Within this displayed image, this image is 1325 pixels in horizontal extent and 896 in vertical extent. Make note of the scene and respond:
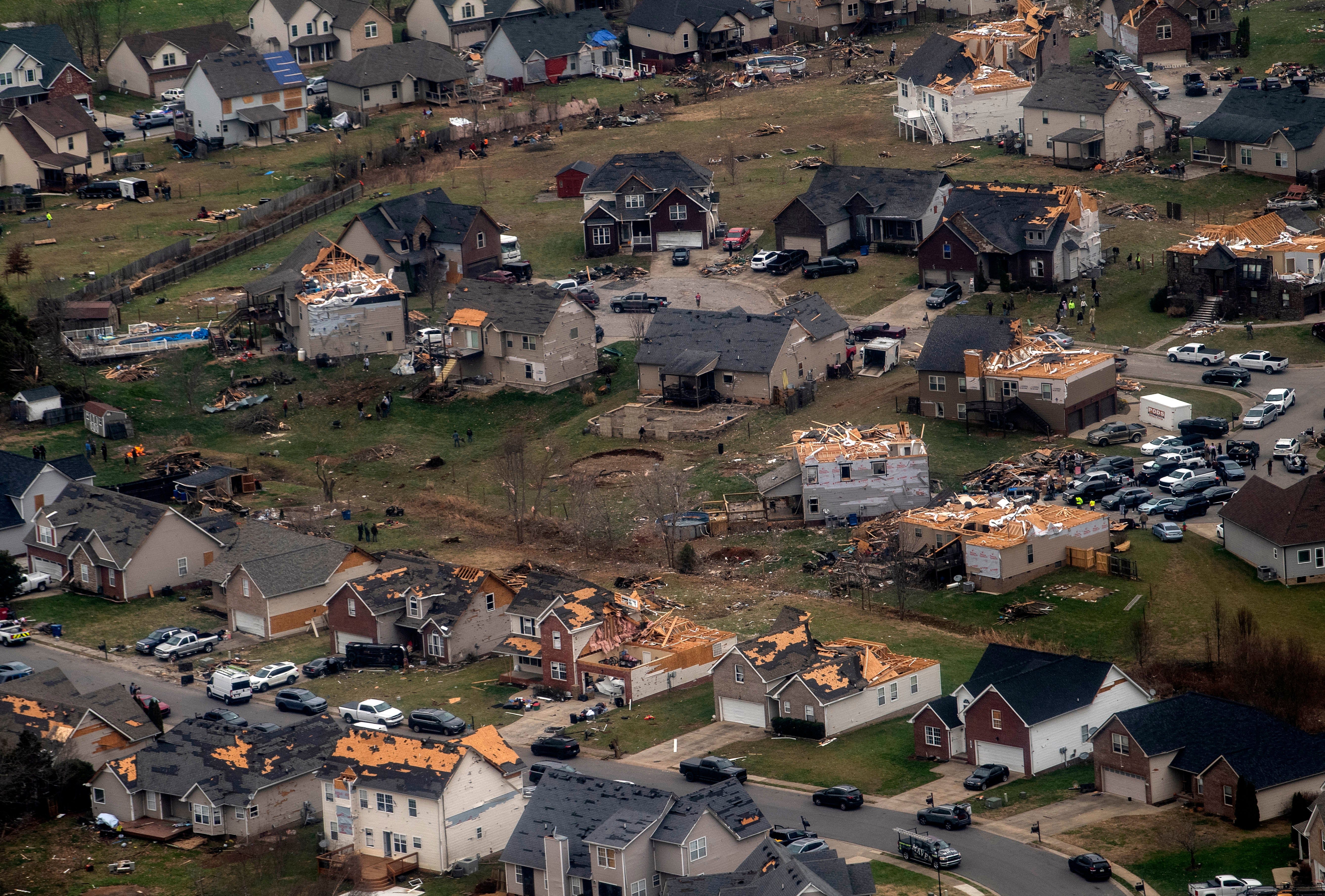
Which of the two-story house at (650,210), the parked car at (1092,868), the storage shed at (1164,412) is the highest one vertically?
the two-story house at (650,210)

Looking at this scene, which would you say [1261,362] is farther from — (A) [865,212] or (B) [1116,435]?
(A) [865,212]

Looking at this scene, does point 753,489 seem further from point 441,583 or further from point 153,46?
point 153,46

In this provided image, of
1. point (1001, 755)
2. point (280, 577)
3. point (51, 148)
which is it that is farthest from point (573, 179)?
point (1001, 755)

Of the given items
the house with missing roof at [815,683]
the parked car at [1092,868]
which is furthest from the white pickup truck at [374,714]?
the parked car at [1092,868]

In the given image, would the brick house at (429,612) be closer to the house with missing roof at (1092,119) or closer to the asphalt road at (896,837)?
the asphalt road at (896,837)

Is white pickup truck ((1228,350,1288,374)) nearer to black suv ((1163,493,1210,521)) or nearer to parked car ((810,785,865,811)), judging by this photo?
black suv ((1163,493,1210,521))

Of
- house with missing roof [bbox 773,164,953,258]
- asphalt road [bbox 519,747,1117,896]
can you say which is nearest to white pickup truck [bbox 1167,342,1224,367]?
house with missing roof [bbox 773,164,953,258]

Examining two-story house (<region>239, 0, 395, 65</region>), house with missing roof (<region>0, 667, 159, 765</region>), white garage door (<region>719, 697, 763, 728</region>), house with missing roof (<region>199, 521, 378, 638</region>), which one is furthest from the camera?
two-story house (<region>239, 0, 395, 65</region>)
